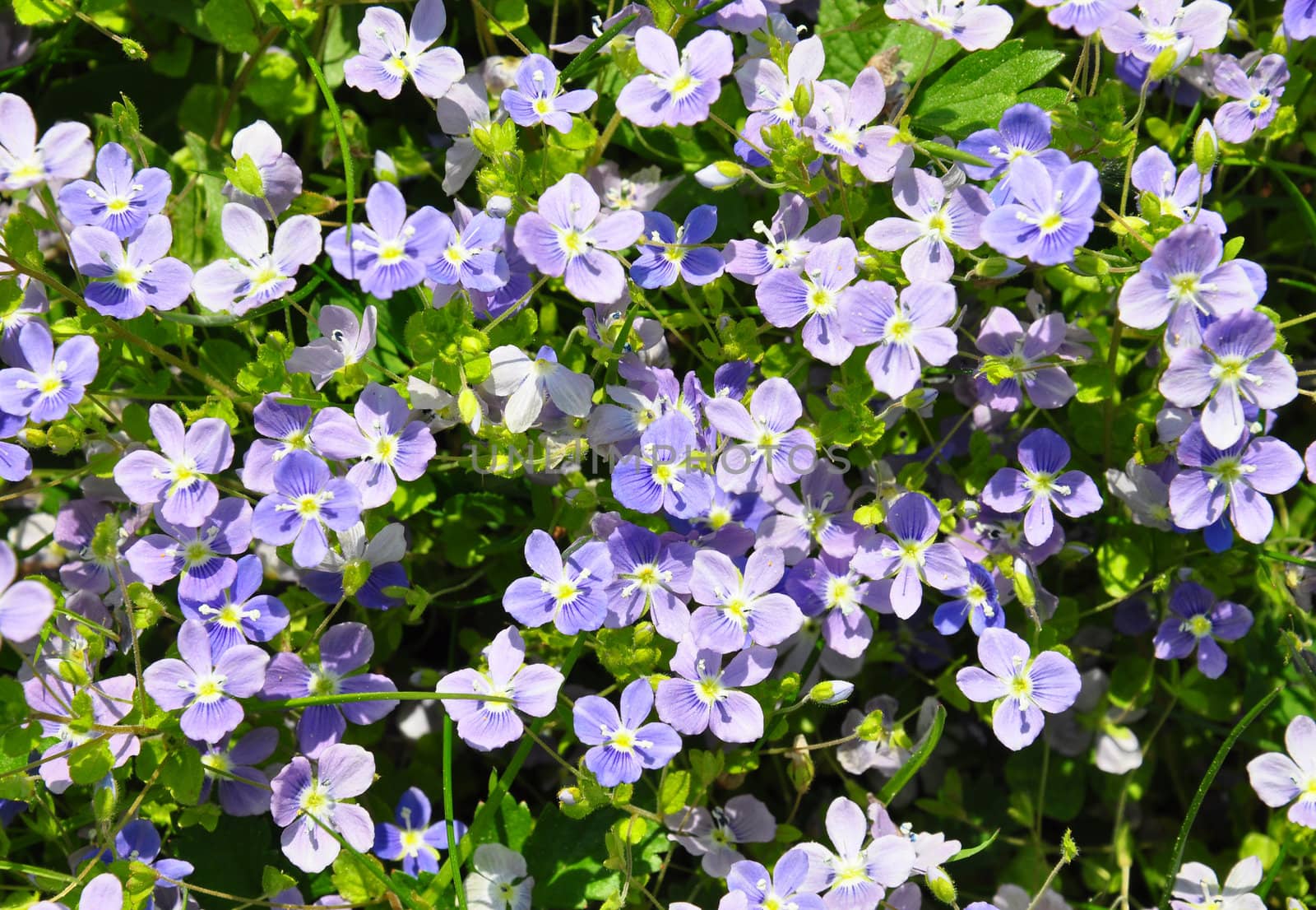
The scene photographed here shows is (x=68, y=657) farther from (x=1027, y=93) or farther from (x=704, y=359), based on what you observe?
(x=1027, y=93)

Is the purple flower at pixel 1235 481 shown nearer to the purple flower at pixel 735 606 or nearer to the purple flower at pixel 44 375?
the purple flower at pixel 735 606

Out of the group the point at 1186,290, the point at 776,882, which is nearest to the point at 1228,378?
the point at 1186,290

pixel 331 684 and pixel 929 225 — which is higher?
pixel 929 225

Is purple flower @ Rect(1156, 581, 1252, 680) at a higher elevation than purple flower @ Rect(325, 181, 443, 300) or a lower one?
lower

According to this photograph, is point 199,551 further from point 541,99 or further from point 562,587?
point 541,99

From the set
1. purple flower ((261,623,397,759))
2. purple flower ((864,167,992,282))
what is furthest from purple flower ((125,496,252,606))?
purple flower ((864,167,992,282))

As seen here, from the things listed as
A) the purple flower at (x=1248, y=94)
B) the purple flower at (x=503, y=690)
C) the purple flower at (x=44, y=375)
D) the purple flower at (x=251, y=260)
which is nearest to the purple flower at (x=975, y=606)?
the purple flower at (x=503, y=690)

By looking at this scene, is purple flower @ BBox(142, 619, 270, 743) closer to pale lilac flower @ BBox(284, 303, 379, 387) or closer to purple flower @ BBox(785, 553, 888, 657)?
pale lilac flower @ BBox(284, 303, 379, 387)

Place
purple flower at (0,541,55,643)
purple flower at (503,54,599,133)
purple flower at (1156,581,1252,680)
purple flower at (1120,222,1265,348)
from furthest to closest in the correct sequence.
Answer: purple flower at (1156,581,1252,680) → purple flower at (503,54,599,133) → purple flower at (1120,222,1265,348) → purple flower at (0,541,55,643)
